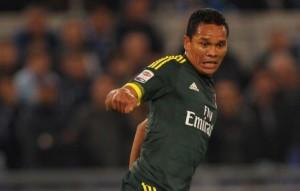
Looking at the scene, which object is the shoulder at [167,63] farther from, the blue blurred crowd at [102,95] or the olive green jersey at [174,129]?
the blue blurred crowd at [102,95]

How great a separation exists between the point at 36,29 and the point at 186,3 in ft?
6.92

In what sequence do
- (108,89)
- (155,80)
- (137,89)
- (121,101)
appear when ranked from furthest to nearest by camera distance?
(108,89) → (155,80) → (137,89) → (121,101)

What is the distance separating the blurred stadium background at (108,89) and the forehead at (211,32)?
155 inches

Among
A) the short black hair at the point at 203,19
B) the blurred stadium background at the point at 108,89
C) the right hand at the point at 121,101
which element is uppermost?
the short black hair at the point at 203,19

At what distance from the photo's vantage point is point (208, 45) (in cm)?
480

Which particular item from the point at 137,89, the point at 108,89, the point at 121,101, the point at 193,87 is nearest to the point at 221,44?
the point at 193,87

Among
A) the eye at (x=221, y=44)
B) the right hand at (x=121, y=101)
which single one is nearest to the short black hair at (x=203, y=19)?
the eye at (x=221, y=44)

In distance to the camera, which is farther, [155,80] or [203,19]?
[203,19]

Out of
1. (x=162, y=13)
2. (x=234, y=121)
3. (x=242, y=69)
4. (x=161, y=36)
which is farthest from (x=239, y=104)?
(x=162, y=13)

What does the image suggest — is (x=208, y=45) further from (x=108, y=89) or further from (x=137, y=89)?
(x=108, y=89)

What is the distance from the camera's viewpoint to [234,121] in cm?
929

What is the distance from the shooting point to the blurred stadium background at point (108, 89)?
28.7 ft

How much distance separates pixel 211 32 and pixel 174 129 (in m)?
0.54

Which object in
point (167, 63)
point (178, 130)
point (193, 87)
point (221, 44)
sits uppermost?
point (221, 44)
